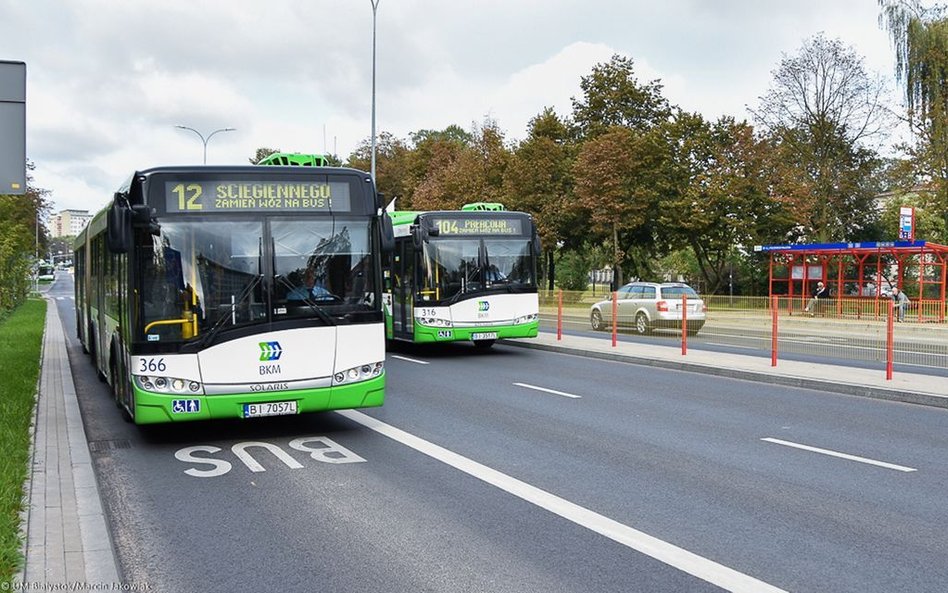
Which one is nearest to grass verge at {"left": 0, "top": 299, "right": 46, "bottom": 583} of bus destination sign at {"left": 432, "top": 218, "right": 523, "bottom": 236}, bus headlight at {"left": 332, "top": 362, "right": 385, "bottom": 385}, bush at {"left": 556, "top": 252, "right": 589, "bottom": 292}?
bus headlight at {"left": 332, "top": 362, "right": 385, "bottom": 385}

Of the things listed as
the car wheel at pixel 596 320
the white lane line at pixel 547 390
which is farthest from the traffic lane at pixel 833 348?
the white lane line at pixel 547 390

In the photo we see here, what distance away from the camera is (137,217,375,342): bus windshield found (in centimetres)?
900

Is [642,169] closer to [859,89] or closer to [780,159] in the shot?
[780,159]

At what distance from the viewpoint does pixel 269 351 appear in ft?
30.1

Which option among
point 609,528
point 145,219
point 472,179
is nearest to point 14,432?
point 145,219

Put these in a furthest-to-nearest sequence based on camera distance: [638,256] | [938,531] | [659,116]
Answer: [638,256] → [659,116] → [938,531]

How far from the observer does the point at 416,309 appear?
63.3 ft

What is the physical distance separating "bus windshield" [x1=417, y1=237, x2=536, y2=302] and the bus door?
1.17 feet

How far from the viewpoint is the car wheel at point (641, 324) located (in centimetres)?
2681

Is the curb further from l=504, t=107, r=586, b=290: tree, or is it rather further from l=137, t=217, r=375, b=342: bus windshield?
l=504, t=107, r=586, b=290: tree

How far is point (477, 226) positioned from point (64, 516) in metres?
13.7

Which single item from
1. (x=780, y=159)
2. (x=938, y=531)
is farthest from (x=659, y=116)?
(x=938, y=531)

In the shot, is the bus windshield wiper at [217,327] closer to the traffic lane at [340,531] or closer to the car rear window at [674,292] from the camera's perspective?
the traffic lane at [340,531]

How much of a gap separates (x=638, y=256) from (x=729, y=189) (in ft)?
51.8
